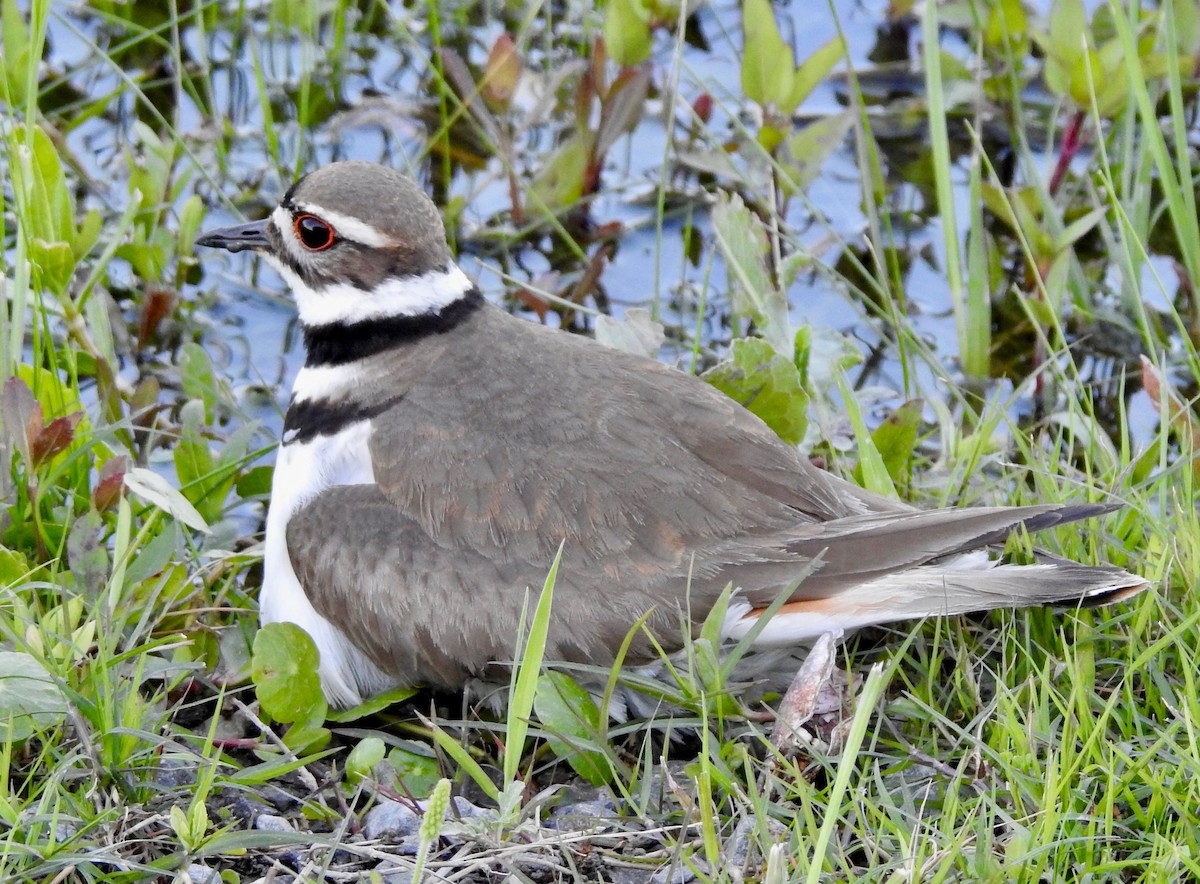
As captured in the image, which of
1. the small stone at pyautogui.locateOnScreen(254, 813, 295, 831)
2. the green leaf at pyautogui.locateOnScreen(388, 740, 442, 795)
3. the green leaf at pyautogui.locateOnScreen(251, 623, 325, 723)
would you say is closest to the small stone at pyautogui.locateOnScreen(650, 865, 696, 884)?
the green leaf at pyautogui.locateOnScreen(388, 740, 442, 795)

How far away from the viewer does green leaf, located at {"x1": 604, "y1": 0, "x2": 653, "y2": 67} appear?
534 cm

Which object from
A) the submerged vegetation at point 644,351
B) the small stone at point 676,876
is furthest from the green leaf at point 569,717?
the small stone at point 676,876

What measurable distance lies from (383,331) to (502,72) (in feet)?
6.20

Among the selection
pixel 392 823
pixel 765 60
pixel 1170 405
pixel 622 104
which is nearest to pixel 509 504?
pixel 392 823

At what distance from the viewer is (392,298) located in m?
3.78

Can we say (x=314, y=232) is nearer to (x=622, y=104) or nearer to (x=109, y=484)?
(x=109, y=484)

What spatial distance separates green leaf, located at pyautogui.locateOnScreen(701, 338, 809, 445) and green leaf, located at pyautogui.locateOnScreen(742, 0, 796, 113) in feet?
4.27

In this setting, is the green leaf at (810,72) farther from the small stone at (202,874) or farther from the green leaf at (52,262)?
the small stone at (202,874)

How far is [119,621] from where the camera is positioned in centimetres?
341

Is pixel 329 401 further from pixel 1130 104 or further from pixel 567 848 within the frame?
pixel 1130 104

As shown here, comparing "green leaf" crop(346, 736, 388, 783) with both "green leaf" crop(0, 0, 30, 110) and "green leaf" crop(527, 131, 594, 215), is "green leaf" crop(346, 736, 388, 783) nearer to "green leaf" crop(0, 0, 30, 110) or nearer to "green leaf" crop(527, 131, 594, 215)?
"green leaf" crop(0, 0, 30, 110)

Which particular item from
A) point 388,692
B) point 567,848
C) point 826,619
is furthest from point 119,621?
point 826,619

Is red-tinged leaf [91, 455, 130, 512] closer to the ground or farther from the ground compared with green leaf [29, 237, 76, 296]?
closer to the ground

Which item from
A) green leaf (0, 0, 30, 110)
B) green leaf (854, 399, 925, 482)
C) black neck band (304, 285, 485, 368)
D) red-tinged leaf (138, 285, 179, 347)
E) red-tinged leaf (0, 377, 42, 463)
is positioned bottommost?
green leaf (854, 399, 925, 482)
